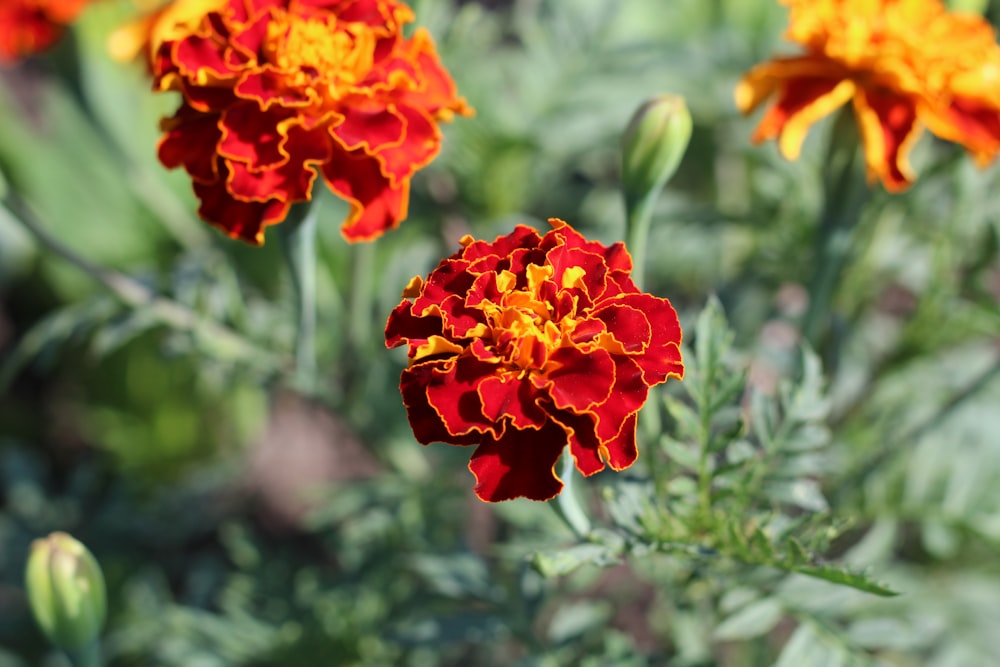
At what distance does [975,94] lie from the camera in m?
0.90

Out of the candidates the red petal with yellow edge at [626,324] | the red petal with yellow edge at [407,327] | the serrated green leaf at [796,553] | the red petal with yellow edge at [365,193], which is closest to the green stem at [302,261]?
the red petal with yellow edge at [365,193]

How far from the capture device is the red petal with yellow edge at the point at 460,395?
63 cm

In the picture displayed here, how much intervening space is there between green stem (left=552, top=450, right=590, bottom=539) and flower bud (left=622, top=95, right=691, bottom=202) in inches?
8.9

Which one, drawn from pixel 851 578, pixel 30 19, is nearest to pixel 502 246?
pixel 851 578

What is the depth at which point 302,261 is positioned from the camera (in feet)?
3.01

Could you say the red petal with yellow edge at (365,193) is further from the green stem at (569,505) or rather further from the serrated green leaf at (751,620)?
the serrated green leaf at (751,620)

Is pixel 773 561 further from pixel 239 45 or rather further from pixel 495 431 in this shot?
pixel 239 45

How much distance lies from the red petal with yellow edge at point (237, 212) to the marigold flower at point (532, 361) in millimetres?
164

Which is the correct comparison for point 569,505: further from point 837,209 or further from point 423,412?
point 837,209

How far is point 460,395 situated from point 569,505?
0.15 metres

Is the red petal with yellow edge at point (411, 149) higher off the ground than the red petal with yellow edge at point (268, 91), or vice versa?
the red petal with yellow edge at point (268, 91)

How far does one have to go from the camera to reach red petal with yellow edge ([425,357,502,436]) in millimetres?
634

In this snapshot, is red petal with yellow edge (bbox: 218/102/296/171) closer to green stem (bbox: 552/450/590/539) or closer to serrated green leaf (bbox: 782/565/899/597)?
green stem (bbox: 552/450/590/539)

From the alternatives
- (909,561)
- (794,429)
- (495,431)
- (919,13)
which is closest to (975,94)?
(919,13)
